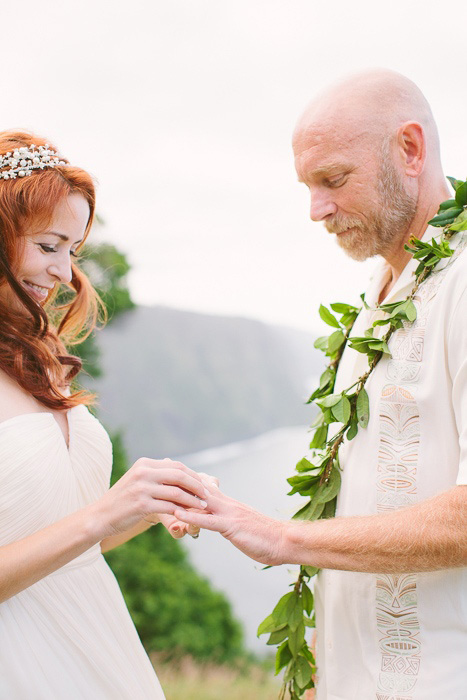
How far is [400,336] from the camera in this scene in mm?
1834

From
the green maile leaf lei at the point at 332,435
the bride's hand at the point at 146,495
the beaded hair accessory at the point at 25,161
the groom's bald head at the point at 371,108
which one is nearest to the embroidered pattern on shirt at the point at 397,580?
the green maile leaf lei at the point at 332,435

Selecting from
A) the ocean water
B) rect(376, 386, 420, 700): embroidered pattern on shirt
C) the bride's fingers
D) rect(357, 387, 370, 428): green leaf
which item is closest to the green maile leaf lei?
rect(357, 387, 370, 428): green leaf

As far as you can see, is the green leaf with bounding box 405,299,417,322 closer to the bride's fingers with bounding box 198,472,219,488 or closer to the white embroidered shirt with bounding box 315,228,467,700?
the white embroidered shirt with bounding box 315,228,467,700

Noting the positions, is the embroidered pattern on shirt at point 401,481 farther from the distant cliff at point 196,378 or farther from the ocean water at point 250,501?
the distant cliff at point 196,378

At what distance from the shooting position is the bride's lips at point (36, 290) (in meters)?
2.09

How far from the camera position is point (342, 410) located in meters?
1.89

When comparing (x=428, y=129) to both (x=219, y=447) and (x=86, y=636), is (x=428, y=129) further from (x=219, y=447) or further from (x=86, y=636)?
(x=219, y=447)

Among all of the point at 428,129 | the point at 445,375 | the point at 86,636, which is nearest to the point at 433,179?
the point at 428,129

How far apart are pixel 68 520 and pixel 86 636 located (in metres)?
0.37

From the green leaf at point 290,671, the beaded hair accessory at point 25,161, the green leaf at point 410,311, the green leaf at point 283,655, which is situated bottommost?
the green leaf at point 290,671

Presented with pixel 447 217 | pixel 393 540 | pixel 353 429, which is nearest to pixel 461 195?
pixel 447 217

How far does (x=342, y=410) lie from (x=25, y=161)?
1121 mm

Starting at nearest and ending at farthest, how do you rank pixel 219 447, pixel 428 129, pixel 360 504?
pixel 360 504
pixel 428 129
pixel 219 447

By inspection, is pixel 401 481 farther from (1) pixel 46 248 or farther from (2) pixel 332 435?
(1) pixel 46 248
